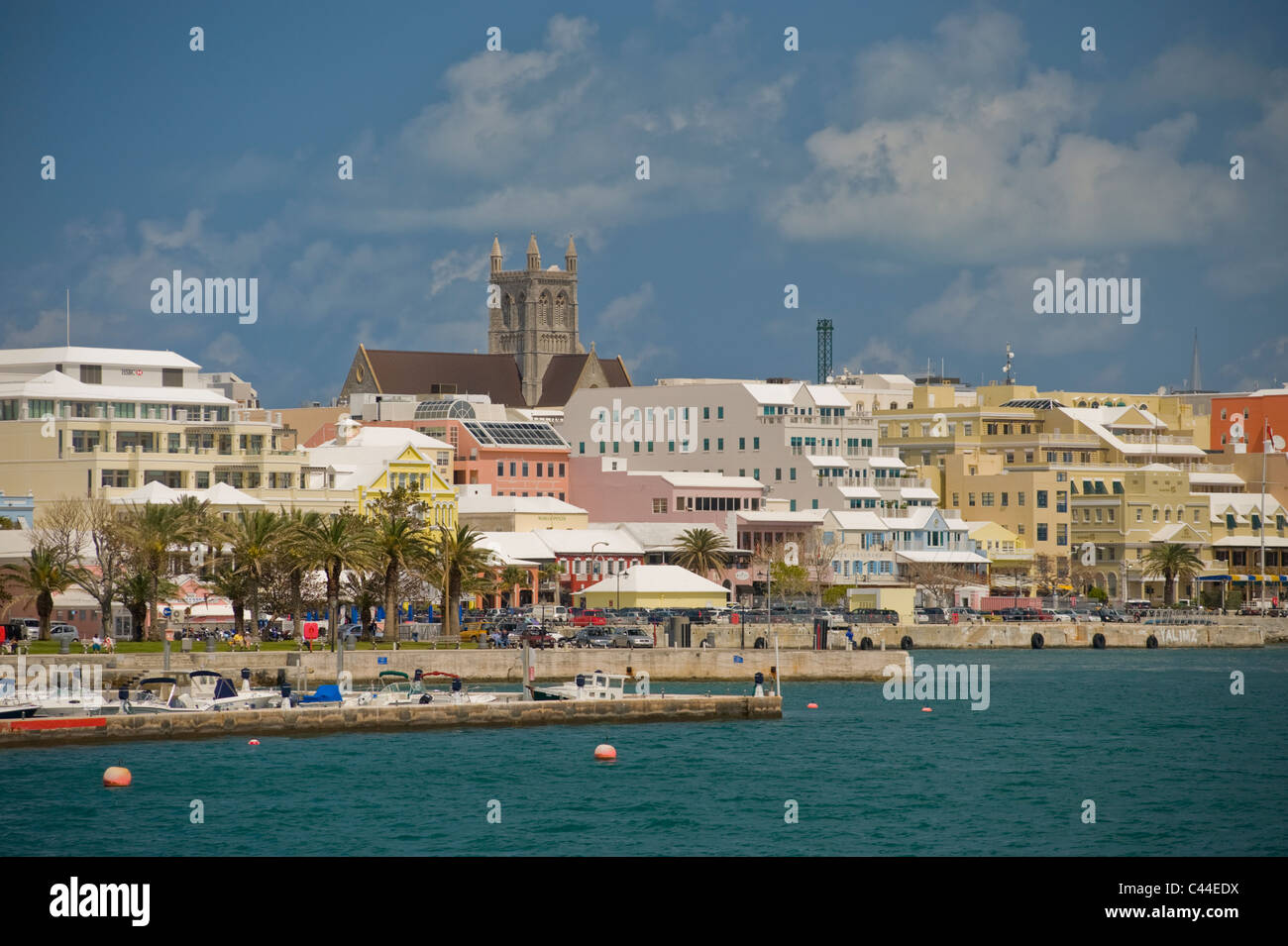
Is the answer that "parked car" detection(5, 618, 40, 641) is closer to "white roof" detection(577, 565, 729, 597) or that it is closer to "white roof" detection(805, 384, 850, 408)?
"white roof" detection(577, 565, 729, 597)

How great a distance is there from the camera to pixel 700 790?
56.3 m

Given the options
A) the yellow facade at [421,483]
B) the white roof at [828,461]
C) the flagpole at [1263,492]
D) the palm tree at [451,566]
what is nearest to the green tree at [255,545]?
the palm tree at [451,566]

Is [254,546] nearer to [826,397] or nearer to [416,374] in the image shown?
[826,397]

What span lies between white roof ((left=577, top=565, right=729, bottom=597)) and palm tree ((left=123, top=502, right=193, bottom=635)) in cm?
2558

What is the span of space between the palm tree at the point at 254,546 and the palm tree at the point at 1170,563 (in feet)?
239

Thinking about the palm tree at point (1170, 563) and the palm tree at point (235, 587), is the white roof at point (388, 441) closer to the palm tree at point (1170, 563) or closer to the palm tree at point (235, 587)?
the palm tree at point (235, 587)

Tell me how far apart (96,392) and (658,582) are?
34459 mm

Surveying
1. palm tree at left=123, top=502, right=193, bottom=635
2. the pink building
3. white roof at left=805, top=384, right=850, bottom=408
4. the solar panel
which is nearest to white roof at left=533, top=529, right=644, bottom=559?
the pink building

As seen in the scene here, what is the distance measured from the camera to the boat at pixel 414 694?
68.3 metres

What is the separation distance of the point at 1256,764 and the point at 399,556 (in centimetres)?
3754

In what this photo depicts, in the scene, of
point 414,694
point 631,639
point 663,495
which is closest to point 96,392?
point 663,495
